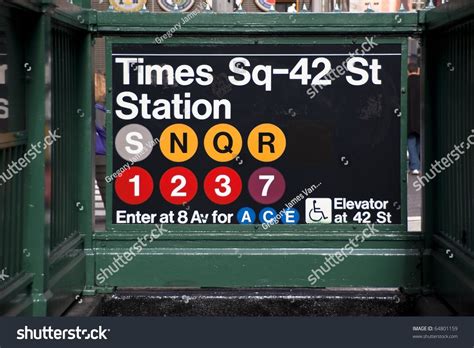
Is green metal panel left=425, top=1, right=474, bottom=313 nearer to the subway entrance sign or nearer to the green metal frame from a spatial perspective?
the green metal frame

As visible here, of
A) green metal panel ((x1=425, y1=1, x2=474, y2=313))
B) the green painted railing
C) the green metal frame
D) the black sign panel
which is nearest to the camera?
the black sign panel

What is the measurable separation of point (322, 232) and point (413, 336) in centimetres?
145

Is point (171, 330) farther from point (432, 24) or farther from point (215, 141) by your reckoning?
point (432, 24)

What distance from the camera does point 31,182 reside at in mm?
4789

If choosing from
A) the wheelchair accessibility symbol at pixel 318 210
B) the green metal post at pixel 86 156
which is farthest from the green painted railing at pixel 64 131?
the wheelchair accessibility symbol at pixel 318 210

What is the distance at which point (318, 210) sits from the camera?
235 inches

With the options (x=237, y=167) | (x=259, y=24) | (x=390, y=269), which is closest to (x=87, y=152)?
(x=237, y=167)

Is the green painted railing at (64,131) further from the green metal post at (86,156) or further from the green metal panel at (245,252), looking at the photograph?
the green metal panel at (245,252)

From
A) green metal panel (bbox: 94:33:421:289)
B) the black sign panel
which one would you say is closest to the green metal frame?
green metal panel (bbox: 94:33:421:289)

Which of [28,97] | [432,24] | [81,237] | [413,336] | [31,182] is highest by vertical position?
[432,24]

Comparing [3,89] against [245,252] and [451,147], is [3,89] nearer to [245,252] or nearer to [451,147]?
[245,252]

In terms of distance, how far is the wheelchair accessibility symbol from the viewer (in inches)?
235

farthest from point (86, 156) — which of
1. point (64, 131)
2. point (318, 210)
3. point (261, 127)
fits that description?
point (318, 210)

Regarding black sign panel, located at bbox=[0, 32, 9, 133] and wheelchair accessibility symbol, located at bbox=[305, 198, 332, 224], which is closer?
black sign panel, located at bbox=[0, 32, 9, 133]
